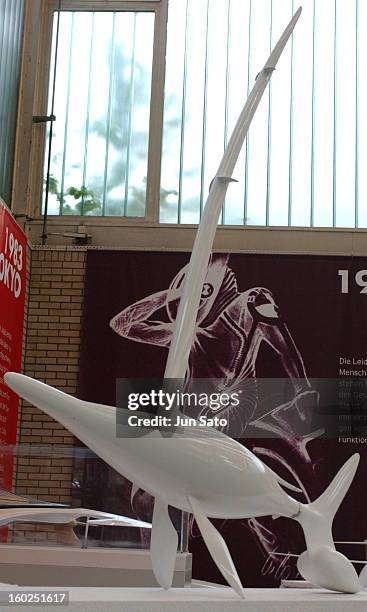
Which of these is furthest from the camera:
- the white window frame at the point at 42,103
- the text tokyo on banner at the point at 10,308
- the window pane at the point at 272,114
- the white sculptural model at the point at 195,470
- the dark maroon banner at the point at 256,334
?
the white window frame at the point at 42,103

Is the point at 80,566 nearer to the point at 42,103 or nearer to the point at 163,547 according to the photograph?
the point at 163,547

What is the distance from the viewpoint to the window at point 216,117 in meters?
9.90

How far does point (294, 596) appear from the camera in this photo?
1657 mm

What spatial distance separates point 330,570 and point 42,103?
895cm

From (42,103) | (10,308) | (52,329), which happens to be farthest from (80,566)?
(42,103)

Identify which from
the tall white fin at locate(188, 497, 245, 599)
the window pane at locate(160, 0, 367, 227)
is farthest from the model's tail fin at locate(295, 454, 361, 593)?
the window pane at locate(160, 0, 367, 227)

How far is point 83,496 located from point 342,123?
716 centimetres

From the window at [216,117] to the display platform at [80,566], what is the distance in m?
6.67

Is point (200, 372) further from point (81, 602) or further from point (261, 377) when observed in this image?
point (81, 602)

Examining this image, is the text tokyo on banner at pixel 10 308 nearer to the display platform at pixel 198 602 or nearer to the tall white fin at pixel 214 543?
the tall white fin at pixel 214 543

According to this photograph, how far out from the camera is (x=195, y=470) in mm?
1829

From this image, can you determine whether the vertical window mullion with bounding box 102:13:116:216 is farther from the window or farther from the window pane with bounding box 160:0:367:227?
the window pane with bounding box 160:0:367:227

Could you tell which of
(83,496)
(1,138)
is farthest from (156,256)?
(83,496)

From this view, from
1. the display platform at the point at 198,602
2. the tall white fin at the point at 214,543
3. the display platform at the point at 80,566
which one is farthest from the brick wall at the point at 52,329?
the display platform at the point at 198,602
